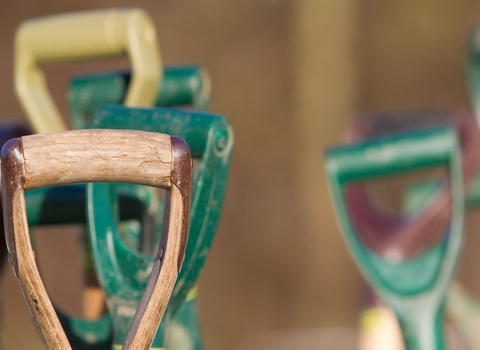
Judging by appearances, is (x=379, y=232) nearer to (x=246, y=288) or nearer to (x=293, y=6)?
(x=246, y=288)

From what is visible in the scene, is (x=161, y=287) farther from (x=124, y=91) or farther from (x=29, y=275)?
(x=124, y=91)

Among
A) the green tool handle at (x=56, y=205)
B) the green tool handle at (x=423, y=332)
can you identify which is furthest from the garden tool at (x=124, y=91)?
the green tool handle at (x=423, y=332)

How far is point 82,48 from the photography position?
97cm

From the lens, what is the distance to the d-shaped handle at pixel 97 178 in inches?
21.7

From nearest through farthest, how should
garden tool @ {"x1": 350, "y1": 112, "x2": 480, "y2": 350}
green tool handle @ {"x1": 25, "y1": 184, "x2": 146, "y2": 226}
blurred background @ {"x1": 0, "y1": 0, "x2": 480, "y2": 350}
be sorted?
green tool handle @ {"x1": 25, "y1": 184, "x2": 146, "y2": 226} → garden tool @ {"x1": 350, "y1": 112, "x2": 480, "y2": 350} → blurred background @ {"x1": 0, "y1": 0, "x2": 480, "y2": 350}

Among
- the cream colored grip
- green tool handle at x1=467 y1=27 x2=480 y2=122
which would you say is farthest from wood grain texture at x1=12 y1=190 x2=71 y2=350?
green tool handle at x1=467 y1=27 x2=480 y2=122

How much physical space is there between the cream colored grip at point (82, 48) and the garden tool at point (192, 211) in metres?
0.19

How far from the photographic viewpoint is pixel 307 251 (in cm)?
300

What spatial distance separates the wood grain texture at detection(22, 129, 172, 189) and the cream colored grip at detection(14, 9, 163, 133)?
1.14 feet

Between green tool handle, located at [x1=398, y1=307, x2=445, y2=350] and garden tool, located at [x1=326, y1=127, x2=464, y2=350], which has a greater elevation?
garden tool, located at [x1=326, y1=127, x2=464, y2=350]

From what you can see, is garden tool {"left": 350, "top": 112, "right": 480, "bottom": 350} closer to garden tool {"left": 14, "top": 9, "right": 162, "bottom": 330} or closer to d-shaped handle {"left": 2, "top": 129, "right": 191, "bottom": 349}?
garden tool {"left": 14, "top": 9, "right": 162, "bottom": 330}

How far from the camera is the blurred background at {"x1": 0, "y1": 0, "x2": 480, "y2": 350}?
288cm

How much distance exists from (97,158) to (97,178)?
0.02 metres

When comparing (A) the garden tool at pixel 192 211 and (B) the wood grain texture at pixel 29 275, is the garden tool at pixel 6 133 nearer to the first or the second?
(A) the garden tool at pixel 192 211
